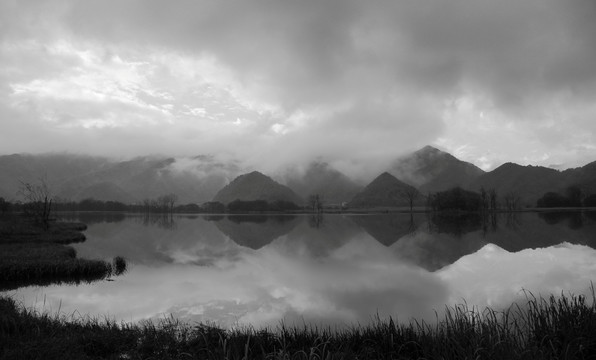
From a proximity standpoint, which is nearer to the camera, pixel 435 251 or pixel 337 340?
pixel 337 340

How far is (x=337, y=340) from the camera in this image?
504 inches

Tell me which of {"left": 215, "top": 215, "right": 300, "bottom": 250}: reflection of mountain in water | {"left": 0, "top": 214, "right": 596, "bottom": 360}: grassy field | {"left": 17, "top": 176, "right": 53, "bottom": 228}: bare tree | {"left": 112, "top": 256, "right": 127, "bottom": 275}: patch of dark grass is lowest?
{"left": 215, "top": 215, "right": 300, "bottom": 250}: reflection of mountain in water

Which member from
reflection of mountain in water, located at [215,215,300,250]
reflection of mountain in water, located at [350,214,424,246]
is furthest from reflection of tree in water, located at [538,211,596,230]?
reflection of mountain in water, located at [215,215,300,250]

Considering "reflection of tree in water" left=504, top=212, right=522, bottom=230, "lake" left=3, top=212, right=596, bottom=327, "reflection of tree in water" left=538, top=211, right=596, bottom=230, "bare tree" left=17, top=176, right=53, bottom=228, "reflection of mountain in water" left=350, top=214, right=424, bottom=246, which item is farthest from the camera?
"reflection of tree in water" left=504, top=212, right=522, bottom=230

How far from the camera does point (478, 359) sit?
881cm

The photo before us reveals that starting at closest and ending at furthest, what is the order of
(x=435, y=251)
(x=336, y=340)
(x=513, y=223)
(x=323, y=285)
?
1. (x=336, y=340)
2. (x=323, y=285)
3. (x=435, y=251)
4. (x=513, y=223)

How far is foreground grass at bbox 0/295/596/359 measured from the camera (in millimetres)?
→ 9703

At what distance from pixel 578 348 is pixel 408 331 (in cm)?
475

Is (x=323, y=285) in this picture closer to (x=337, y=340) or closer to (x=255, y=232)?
(x=337, y=340)

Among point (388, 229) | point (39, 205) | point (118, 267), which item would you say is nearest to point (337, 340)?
point (118, 267)

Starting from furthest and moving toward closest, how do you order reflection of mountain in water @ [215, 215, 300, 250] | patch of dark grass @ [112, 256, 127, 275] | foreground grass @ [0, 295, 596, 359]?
reflection of mountain in water @ [215, 215, 300, 250], patch of dark grass @ [112, 256, 127, 275], foreground grass @ [0, 295, 596, 359]

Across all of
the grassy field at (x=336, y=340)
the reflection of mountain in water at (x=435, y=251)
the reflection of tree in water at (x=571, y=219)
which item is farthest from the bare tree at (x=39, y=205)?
the reflection of tree in water at (x=571, y=219)

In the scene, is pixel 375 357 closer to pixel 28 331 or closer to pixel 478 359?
pixel 478 359

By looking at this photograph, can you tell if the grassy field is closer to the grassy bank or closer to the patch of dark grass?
the grassy bank
